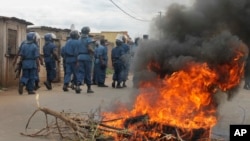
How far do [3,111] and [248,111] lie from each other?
594 centimetres

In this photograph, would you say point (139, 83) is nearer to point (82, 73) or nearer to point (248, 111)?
point (248, 111)

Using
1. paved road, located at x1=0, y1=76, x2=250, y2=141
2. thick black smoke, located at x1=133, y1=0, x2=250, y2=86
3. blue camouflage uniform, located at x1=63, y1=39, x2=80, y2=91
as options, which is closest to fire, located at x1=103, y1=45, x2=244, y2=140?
thick black smoke, located at x1=133, y1=0, x2=250, y2=86

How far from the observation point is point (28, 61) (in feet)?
41.2

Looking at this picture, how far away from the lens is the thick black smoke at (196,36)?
21.6 feet

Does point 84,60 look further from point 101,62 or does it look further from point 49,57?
point 101,62

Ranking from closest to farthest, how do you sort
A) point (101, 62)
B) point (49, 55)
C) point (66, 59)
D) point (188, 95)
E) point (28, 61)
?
1. point (188, 95)
2. point (28, 61)
3. point (66, 59)
4. point (49, 55)
5. point (101, 62)

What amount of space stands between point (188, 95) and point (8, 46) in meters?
10.4

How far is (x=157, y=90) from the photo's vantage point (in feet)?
21.5

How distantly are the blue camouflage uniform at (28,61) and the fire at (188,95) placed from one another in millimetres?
6422

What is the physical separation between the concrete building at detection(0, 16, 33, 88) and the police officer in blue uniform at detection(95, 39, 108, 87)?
10.4 feet

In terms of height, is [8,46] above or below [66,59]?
above

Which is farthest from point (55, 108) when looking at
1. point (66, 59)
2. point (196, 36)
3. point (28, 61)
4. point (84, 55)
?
point (196, 36)

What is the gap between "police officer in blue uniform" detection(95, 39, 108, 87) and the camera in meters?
16.4

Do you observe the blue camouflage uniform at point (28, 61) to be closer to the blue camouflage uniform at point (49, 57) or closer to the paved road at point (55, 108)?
the paved road at point (55, 108)
